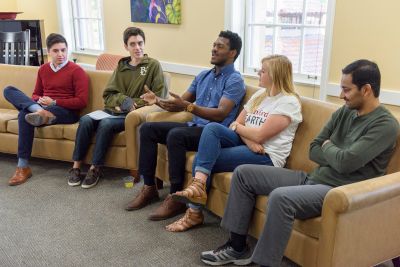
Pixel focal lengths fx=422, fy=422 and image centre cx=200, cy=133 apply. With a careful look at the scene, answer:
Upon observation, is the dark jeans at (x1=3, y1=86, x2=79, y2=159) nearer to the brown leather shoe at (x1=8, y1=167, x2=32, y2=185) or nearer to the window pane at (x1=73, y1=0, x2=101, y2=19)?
the brown leather shoe at (x1=8, y1=167, x2=32, y2=185)

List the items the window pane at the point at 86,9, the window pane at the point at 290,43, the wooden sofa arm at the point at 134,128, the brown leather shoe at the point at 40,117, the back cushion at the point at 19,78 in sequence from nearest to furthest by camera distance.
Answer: the wooden sofa arm at the point at 134,128
the brown leather shoe at the point at 40,117
the window pane at the point at 290,43
the back cushion at the point at 19,78
the window pane at the point at 86,9

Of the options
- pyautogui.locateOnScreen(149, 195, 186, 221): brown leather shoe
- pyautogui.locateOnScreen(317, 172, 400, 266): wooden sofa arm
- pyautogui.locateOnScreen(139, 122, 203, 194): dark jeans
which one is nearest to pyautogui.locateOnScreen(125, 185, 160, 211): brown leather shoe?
pyautogui.locateOnScreen(139, 122, 203, 194): dark jeans

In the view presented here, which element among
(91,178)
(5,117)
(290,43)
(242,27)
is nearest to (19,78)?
(5,117)

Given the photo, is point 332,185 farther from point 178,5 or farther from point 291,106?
point 178,5

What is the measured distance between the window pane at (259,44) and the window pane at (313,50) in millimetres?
374

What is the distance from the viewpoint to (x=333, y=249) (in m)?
1.74

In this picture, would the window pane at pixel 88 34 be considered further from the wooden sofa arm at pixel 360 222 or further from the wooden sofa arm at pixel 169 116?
the wooden sofa arm at pixel 360 222

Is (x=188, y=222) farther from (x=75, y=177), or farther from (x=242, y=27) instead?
(x=242, y=27)

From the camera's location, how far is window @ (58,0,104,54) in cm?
575

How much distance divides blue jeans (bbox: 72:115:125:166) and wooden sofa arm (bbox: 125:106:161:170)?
148 millimetres

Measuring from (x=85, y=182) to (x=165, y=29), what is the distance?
2.01 meters

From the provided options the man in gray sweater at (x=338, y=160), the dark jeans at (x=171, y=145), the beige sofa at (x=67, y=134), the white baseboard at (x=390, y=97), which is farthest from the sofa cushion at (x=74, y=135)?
the white baseboard at (x=390, y=97)

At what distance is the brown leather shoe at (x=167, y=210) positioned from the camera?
268 centimetres

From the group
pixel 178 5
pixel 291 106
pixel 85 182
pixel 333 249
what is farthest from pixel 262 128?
pixel 178 5
